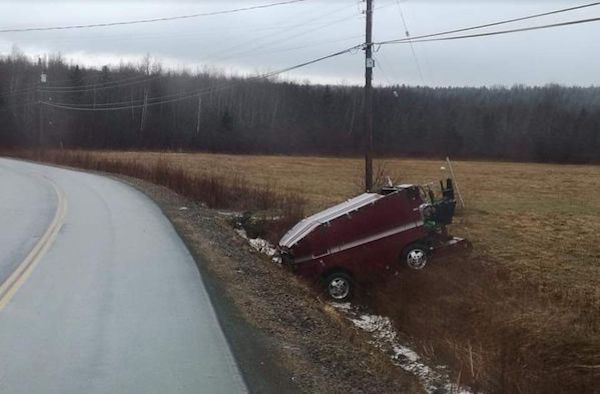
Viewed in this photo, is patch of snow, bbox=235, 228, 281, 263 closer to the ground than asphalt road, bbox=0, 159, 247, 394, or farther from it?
closer to the ground

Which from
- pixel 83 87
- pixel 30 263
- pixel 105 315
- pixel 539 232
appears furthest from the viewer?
pixel 83 87

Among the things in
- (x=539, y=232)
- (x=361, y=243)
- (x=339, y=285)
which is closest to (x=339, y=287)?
(x=339, y=285)

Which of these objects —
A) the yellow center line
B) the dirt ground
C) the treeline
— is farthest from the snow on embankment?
the treeline

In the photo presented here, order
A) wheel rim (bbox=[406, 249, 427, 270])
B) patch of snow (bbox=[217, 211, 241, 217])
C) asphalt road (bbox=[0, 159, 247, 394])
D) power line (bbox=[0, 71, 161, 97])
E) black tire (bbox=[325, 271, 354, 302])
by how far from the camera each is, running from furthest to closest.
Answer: power line (bbox=[0, 71, 161, 97]), patch of snow (bbox=[217, 211, 241, 217]), wheel rim (bbox=[406, 249, 427, 270]), black tire (bbox=[325, 271, 354, 302]), asphalt road (bbox=[0, 159, 247, 394])

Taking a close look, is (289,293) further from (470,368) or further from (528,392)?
(528,392)

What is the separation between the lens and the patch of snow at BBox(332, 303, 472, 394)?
7.63 meters

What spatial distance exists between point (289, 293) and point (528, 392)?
3872 millimetres

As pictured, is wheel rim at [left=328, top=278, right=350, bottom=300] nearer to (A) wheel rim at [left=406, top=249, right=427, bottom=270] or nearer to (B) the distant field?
(A) wheel rim at [left=406, top=249, right=427, bottom=270]

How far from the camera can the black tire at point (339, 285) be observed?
42.5 ft

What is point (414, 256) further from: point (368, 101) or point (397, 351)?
point (368, 101)

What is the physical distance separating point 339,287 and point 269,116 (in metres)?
105

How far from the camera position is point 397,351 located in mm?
9477

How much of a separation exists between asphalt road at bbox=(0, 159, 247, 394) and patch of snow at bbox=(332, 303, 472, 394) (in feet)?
9.19

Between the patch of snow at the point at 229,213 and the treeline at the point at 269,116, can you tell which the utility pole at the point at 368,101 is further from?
the treeline at the point at 269,116
